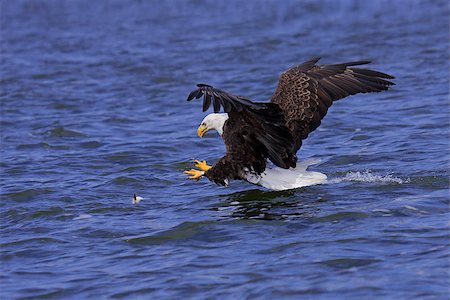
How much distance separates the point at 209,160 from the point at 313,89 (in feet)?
6.68

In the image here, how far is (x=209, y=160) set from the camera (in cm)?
1085

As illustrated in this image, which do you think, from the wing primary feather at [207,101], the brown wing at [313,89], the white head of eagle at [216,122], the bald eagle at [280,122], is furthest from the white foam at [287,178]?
the wing primary feather at [207,101]

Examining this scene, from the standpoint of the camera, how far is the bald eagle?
27.9ft

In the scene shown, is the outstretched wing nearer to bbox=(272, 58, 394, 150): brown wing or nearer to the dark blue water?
the dark blue water

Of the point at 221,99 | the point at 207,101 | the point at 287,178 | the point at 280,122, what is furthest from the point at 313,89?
the point at 207,101

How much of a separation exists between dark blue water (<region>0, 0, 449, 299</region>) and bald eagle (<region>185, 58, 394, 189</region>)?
0.29 m

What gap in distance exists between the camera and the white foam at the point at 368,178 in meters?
9.02

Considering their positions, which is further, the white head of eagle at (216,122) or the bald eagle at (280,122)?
the white head of eagle at (216,122)

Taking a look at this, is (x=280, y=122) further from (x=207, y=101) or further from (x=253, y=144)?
(x=207, y=101)

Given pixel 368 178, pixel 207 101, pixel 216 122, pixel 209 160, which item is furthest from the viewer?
pixel 209 160

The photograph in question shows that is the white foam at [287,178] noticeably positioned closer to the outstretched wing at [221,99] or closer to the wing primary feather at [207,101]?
the outstretched wing at [221,99]

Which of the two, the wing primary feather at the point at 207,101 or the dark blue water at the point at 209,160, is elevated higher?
the wing primary feather at the point at 207,101

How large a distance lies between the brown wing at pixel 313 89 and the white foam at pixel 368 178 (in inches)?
24.3

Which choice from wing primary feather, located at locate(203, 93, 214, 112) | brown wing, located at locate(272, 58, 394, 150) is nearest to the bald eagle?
brown wing, located at locate(272, 58, 394, 150)
